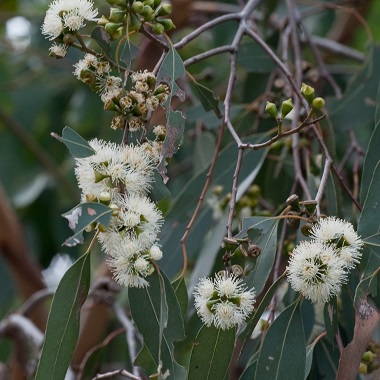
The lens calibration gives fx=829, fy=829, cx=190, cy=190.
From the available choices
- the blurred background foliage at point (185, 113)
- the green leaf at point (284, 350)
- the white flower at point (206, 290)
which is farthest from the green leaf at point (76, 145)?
the blurred background foliage at point (185, 113)

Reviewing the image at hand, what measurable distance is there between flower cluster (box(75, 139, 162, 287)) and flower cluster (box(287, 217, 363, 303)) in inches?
6.7

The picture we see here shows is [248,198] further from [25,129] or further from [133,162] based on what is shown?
[25,129]

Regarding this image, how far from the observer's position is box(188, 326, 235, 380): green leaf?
44.7 inches

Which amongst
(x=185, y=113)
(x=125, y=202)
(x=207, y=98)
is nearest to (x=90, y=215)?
(x=125, y=202)

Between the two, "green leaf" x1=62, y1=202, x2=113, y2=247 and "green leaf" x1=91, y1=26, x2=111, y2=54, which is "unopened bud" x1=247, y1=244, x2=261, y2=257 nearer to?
"green leaf" x1=62, y1=202, x2=113, y2=247

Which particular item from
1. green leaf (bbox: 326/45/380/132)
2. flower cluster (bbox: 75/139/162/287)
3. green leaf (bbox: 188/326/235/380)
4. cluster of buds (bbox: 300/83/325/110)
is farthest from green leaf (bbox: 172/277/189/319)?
green leaf (bbox: 326/45/380/132)

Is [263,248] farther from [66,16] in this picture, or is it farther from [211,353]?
[66,16]

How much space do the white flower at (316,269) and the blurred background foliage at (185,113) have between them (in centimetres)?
55

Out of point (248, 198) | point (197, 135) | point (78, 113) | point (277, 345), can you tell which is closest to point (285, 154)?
point (248, 198)

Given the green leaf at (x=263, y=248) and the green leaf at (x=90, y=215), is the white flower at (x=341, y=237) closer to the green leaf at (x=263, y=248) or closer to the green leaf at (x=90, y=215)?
the green leaf at (x=263, y=248)

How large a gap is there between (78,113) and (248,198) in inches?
60.0

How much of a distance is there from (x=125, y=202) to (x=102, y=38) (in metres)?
0.25

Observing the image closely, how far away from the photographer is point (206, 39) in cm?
306

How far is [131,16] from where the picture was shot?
1.09 m
